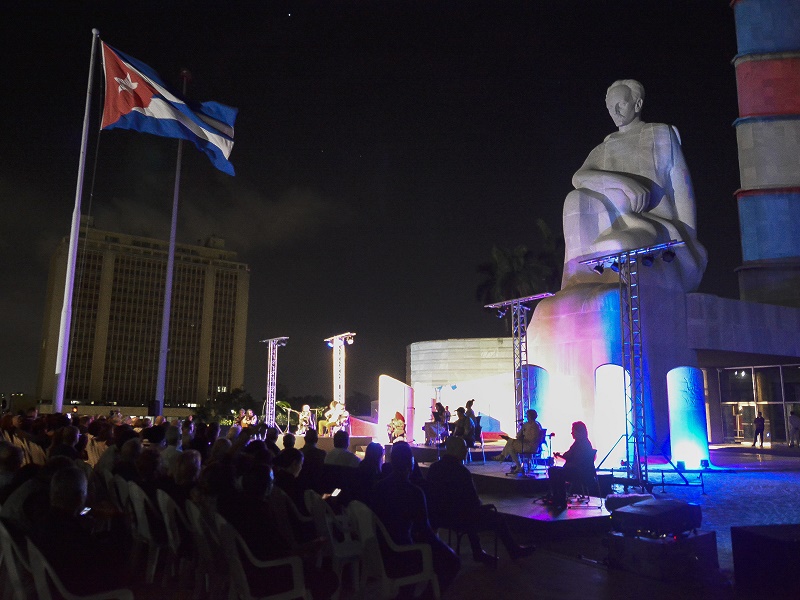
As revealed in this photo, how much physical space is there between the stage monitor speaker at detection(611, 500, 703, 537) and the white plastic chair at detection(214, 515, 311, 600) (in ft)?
10.4

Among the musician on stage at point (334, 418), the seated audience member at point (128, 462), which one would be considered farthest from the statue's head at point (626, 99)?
the seated audience member at point (128, 462)

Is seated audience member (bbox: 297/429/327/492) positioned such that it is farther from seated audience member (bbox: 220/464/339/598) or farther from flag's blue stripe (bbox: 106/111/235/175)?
flag's blue stripe (bbox: 106/111/235/175)

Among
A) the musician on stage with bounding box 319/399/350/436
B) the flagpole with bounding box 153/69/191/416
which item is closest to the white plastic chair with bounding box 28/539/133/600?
the flagpole with bounding box 153/69/191/416

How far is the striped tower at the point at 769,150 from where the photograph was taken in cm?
2669

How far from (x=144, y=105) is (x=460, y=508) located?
33.4ft

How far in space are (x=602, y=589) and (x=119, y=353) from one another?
321 feet

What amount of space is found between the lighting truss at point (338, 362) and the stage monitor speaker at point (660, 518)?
17919 millimetres

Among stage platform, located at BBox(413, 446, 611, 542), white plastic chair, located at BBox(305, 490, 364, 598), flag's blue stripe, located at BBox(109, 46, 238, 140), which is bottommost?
stage platform, located at BBox(413, 446, 611, 542)

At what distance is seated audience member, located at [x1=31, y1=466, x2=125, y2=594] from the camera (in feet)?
10.4

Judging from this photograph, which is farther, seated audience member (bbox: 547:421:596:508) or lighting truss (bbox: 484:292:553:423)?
lighting truss (bbox: 484:292:553:423)

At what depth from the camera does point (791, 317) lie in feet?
60.8

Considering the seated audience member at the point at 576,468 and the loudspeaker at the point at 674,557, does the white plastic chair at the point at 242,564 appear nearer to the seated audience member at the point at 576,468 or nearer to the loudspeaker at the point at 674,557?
the loudspeaker at the point at 674,557

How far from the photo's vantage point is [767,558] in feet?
15.9

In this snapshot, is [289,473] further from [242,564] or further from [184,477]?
[242,564]
